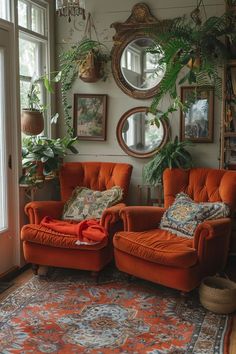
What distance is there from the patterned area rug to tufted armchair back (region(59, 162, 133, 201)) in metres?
0.91

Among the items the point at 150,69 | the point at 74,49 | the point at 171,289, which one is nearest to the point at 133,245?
the point at 171,289

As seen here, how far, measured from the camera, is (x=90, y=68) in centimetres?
422

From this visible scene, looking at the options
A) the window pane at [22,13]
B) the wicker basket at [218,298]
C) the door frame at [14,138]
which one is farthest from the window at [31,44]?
the wicker basket at [218,298]

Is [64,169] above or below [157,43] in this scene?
below

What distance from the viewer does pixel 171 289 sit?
3455 millimetres

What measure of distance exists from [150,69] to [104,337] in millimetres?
2596

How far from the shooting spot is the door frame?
12.0 feet

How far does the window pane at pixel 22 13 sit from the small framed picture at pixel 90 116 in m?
0.87

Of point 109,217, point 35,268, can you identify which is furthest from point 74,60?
point 35,268

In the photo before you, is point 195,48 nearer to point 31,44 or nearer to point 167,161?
point 167,161

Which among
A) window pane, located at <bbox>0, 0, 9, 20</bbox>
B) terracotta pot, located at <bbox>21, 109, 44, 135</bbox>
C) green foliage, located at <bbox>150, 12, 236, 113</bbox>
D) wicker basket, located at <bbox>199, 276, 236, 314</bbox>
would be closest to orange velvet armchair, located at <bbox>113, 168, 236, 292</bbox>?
wicker basket, located at <bbox>199, 276, 236, 314</bbox>

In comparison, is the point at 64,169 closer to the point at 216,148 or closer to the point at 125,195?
the point at 125,195

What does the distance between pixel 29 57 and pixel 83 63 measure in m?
0.53

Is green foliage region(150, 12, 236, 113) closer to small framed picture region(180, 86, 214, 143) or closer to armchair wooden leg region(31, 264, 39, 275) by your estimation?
small framed picture region(180, 86, 214, 143)
